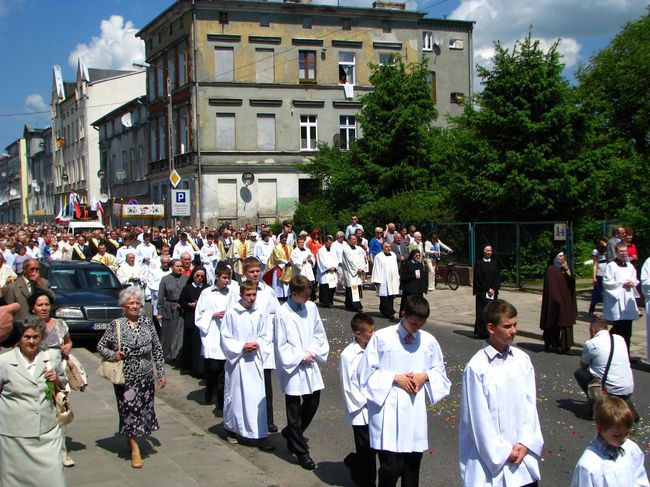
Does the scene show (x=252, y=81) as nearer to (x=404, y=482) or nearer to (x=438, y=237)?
(x=438, y=237)

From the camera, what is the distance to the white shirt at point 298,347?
7.19m

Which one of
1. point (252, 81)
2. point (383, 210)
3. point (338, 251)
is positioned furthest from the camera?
point (252, 81)

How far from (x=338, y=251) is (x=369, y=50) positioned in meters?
29.5

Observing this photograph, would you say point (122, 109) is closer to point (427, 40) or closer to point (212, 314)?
point (427, 40)

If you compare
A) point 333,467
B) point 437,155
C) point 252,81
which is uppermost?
point 252,81

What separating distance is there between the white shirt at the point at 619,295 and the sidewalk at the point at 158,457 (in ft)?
22.6

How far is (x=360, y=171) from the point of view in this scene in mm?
32344

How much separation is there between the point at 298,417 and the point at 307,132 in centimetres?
3933

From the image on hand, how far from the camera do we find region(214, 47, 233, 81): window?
4353cm

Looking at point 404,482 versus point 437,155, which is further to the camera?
point 437,155

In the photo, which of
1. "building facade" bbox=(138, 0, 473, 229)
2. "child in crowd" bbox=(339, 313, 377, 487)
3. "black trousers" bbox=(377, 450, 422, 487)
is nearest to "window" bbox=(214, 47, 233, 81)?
"building facade" bbox=(138, 0, 473, 229)

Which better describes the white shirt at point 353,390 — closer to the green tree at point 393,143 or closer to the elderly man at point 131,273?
the elderly man at point 131,273

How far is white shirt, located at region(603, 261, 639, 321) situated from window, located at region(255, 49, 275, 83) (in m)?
34.8

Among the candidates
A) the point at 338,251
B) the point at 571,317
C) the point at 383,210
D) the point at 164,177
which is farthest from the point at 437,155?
the point at 164,177
